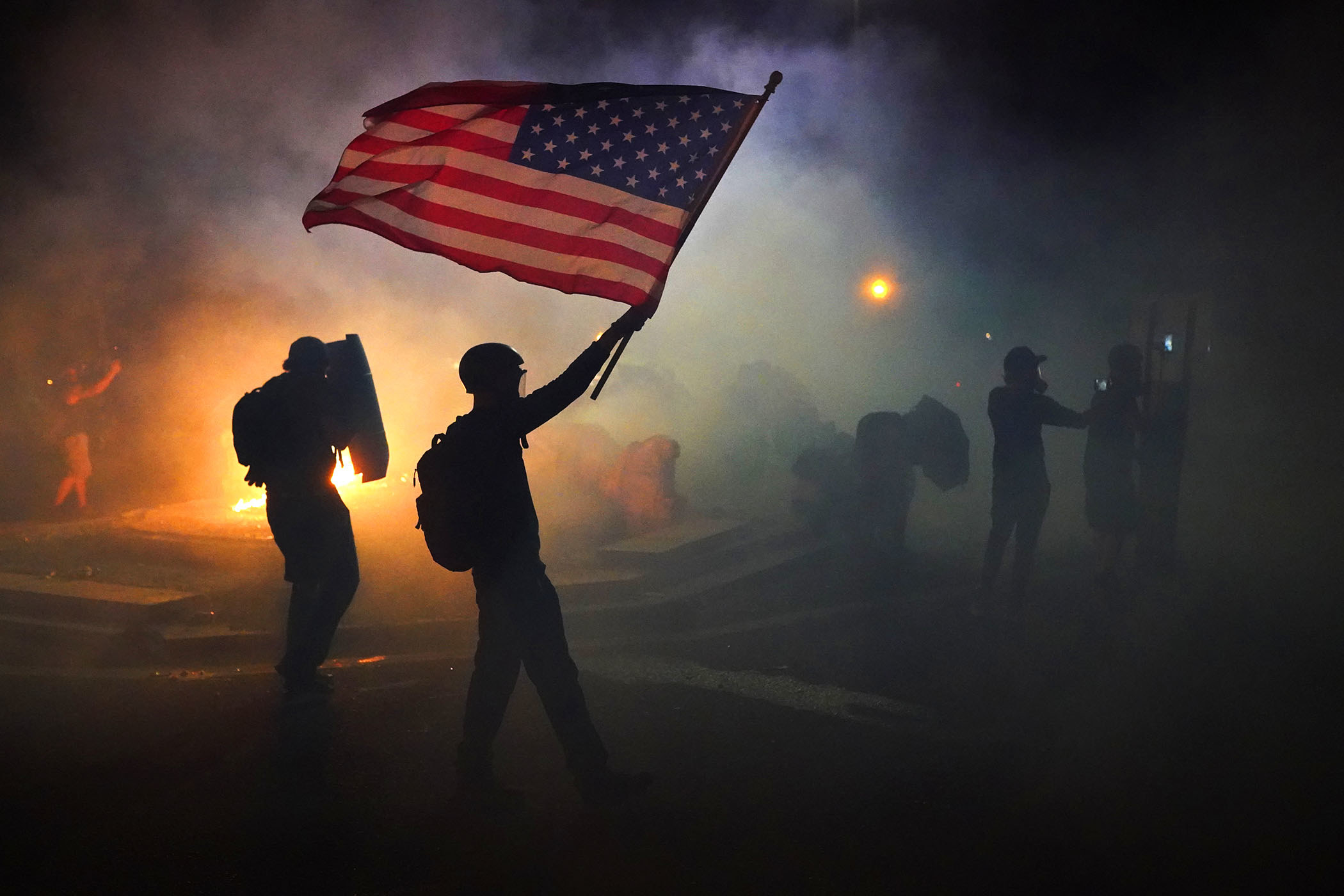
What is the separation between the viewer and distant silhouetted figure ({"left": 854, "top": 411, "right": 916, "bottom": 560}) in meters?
7.13

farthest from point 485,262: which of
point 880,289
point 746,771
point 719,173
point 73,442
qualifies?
point 880,289

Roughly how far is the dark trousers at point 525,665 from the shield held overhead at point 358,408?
1613 millimetres

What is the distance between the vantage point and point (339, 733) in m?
3.82

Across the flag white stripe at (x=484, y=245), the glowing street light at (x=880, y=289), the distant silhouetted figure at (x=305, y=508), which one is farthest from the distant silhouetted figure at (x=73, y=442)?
the glowing street light at (x=880, y=289)

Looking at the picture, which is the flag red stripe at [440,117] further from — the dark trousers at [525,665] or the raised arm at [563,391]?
the dark trousers at [525,665]

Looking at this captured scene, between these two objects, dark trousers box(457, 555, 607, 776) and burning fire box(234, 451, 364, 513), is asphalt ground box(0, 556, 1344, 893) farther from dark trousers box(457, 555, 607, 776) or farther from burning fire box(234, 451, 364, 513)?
burning fire box(234, 451, 364, 513)

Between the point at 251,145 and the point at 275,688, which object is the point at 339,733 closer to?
the point at 275,688

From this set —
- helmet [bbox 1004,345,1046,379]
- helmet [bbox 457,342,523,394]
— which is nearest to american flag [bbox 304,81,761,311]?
helmet [bbox 457,342,523,394]

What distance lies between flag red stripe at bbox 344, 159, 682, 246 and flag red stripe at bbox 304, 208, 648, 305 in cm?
13

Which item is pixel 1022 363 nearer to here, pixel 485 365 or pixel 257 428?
pixel 485 365

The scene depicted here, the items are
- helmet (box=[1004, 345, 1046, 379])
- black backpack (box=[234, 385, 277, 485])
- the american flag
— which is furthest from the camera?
helmet (box=[1004, 345, 1046, 379])

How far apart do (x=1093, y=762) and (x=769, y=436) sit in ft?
23.6

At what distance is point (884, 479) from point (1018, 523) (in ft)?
5.26

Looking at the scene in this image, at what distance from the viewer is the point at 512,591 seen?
3.02 metres
